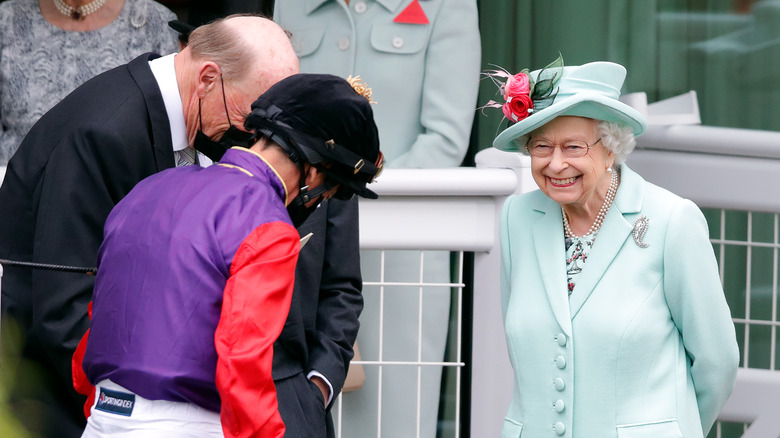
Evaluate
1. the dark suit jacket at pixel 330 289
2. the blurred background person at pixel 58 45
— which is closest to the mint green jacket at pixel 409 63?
the blurred background person at pixel 58 45

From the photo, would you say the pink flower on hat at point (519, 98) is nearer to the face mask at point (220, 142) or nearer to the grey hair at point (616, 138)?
the grey hair at point (616, 138)

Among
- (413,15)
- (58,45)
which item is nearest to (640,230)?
(413,15)

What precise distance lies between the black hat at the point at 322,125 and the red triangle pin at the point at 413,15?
6.12ft

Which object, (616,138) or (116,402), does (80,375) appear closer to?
(116,402)

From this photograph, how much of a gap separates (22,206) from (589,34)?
2.67 meters

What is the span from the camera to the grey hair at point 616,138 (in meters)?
2.51

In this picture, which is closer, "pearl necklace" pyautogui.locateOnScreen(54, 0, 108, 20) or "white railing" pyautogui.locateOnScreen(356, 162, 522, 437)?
"white railing" pyautogui.locateOnScreen(356, 162, 522, 437)

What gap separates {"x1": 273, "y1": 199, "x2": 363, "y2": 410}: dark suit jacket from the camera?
2.62 metres

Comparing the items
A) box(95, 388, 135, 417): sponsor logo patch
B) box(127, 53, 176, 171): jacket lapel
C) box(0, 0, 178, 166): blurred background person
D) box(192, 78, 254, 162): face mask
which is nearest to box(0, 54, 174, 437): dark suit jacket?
box(127, 53, 176, 171): jacket lapel

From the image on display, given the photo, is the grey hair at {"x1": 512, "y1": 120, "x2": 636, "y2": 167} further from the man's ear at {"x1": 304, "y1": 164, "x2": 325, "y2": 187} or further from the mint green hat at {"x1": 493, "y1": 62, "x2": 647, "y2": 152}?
the man's ear at {"x1": 304, "y1": 164, "x2": 325, "y2": 187}

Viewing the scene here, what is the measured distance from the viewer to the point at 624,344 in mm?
2428

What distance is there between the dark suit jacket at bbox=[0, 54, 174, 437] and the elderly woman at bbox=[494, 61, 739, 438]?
859mm

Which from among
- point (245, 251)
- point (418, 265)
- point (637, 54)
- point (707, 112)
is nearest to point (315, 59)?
point (418, 265)

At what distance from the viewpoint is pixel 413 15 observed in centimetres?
394
